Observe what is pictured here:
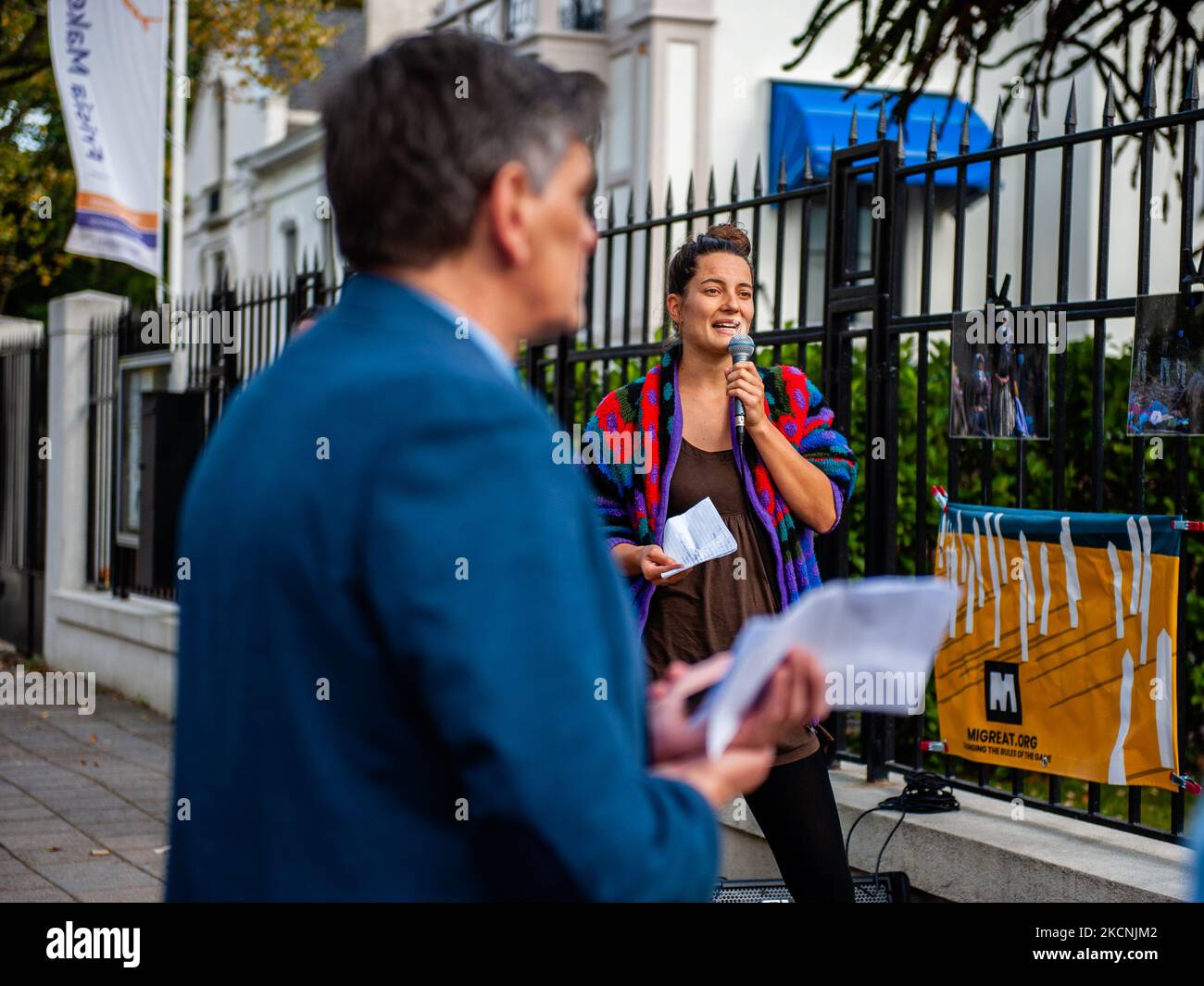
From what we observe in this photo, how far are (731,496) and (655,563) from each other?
0.29 metres

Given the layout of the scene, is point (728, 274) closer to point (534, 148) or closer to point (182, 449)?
point (534, 148)

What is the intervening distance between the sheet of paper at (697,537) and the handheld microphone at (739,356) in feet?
0.65

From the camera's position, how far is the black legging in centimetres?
378

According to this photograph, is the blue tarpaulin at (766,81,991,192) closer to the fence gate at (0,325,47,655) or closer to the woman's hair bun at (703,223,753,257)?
the fence gate at (0,325,47,655)

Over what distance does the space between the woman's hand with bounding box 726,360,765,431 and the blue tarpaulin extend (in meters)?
12.5

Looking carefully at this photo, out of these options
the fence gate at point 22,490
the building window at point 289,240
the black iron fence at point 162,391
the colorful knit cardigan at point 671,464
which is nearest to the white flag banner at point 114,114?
the black iron fence at point 162,391

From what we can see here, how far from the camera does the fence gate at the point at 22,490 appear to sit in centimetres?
1320

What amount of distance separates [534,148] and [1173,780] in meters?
3.34

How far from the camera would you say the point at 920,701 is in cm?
490

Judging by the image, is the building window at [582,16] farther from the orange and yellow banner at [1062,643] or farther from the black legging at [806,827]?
the black legging at [806,827]

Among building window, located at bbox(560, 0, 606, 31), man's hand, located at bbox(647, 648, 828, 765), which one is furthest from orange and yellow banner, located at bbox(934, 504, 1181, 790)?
building window, located at bbox(560, 0, 606, 31)

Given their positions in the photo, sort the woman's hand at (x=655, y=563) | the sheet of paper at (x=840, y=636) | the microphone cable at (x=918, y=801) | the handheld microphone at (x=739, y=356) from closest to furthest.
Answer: the sheet of paper at (x=840, y=636)
the woman's hand at (x=655, y=563)
the handheld microphone at (x=739, y=356)
the microphone cable at (x=918, y=801)

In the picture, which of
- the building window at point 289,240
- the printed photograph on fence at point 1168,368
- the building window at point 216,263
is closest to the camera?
the printed photograph on fence at point 1168,368

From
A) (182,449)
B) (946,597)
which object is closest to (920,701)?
(946,597)
